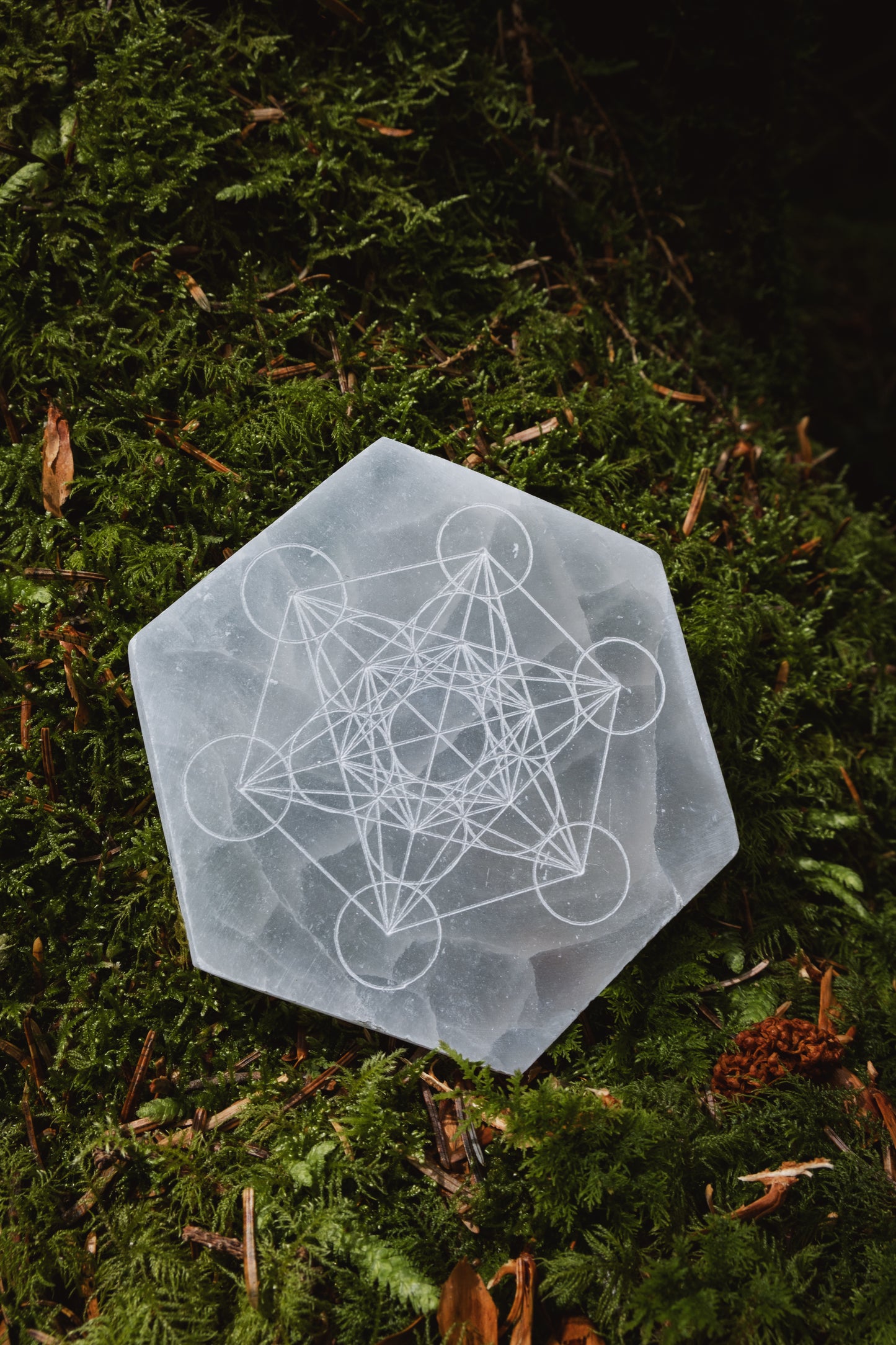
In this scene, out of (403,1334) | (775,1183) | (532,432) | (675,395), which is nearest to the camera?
(403,1334)

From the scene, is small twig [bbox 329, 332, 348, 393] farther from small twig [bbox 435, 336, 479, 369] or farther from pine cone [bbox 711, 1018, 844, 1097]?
pine cone [bbox 711, 1018, 844, 1097]

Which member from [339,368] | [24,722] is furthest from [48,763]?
[339,368]

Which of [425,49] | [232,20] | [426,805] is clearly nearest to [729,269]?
[425,49]

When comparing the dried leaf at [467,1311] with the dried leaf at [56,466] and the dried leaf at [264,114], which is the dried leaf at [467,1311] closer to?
the dried leaf at [56,466]

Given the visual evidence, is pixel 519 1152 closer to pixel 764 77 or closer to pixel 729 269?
pixel 729 269

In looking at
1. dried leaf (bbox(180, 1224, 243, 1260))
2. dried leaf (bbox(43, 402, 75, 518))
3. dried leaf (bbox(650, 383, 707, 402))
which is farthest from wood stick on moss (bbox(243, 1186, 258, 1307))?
dried leaf (bbox(650, 383, 707, 402))

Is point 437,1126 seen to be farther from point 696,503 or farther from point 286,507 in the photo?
point 696,503
